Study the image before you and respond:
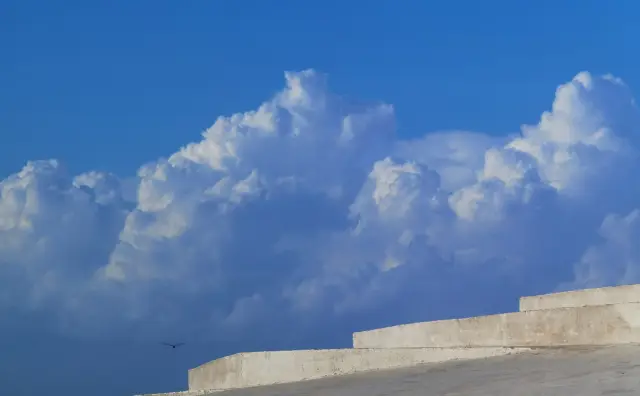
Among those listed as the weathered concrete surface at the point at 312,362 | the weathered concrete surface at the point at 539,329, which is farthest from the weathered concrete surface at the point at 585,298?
the weathered concrete surface at the point at 312,362

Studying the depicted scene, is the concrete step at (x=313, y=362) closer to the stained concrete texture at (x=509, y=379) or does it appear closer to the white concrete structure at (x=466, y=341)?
the white concrete structure at (x=466, y=341)

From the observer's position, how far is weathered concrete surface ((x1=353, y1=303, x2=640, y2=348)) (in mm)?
10180

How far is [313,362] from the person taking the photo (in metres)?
11.4

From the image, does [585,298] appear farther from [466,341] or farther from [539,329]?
[539,329]

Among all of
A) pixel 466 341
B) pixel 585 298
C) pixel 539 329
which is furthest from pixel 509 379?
pixel 585 298

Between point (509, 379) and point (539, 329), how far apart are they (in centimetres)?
411

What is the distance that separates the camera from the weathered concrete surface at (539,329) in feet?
33.4

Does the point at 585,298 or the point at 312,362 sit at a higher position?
the point at 585,298

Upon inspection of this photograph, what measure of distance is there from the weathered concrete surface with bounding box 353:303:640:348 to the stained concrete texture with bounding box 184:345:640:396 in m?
0.56

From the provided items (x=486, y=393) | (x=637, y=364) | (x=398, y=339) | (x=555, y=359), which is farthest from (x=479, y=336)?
(x=486, y=393)

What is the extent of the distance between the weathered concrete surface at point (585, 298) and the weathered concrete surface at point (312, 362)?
3747mm

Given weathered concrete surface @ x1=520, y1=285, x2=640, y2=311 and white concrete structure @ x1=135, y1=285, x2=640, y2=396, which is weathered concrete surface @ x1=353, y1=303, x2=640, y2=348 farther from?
weathered concrete surface @ x1=520, y1=285, x2=640, y2=311

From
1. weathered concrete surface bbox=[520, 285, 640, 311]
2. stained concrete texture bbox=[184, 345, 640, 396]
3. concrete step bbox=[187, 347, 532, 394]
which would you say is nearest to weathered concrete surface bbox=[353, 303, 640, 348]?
stained concrete texture bbox=[184, 345, 640, 396]

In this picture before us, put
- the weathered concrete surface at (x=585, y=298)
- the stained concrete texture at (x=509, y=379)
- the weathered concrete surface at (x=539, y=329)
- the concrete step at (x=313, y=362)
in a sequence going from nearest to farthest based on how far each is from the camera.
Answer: the stained concrete texture at (x=509, y=379)
the concrete step at (x=313, y=362)
the weathered concrete surface at (x=539, y=329)
the weathered concrete surface at (x=585, y=298)
